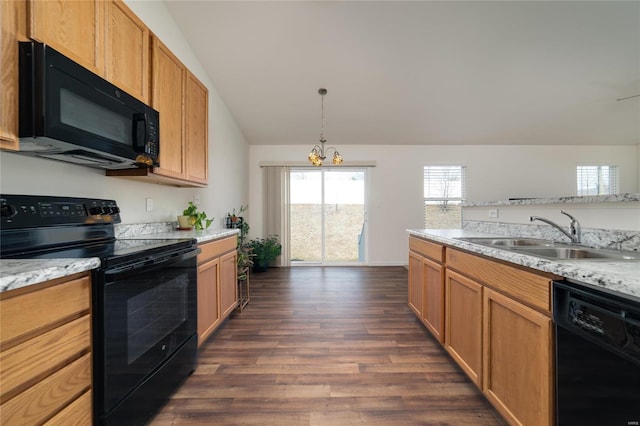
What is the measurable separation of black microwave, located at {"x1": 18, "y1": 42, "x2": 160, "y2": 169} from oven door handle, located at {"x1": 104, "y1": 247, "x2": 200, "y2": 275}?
59 cm

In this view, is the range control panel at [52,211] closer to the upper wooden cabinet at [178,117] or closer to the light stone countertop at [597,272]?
the upper wooden cabinet at [178,117]

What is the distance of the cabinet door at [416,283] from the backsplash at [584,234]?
2.26 feet

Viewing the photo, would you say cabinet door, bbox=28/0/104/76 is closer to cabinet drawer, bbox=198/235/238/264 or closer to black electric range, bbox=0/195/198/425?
black electric range, bbox=0/195/198/425

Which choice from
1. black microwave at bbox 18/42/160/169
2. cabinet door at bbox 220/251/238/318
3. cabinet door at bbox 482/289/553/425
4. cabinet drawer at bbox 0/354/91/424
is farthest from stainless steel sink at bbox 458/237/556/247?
black microwave at bbox 18/42/160/169

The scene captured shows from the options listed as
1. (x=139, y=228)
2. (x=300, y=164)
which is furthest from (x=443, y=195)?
(x=139, y=228)

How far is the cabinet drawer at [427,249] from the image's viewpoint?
1.86 m

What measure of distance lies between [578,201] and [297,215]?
157 inches

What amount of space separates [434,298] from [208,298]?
5.81 ft

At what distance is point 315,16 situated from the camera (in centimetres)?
255

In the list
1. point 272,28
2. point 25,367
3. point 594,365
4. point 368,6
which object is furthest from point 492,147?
point 25,367

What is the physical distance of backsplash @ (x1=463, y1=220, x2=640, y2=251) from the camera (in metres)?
1.21

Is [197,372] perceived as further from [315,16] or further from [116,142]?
[315,16]

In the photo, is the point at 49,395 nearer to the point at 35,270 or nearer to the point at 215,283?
the point at 35,270

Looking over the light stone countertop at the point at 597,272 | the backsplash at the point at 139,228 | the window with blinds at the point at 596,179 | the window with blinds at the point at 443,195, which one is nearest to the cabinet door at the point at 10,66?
the backsplash at the point at 139,228
